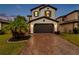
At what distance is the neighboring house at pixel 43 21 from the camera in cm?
364

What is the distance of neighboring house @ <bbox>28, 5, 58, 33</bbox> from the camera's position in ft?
12.0

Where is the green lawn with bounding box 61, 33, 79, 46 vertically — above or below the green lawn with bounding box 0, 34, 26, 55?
above

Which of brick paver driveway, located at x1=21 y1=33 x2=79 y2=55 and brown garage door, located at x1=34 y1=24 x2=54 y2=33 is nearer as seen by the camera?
brick paver driveway, located at x1=21 y1=33 x2=79 y2=55

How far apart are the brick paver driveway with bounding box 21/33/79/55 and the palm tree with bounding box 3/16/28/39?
6.0 inches

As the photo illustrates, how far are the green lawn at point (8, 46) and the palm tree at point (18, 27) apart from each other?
0.09 metres

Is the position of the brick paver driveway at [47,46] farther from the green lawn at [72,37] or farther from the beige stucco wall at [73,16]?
the beige stucco wall at [73,16]

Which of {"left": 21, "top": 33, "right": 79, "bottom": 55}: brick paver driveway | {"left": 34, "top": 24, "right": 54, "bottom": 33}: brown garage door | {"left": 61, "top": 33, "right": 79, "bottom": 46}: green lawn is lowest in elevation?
{"left": 21, "top": 33, "right": 79, "bottom": 55}: brick paver driveway

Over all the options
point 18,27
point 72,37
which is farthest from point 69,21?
point 18,27

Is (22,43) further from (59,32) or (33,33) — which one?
(59,32)

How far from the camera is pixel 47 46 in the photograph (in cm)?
358

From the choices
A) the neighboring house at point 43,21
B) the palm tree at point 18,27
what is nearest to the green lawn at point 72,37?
the neighboring house at point 43,21

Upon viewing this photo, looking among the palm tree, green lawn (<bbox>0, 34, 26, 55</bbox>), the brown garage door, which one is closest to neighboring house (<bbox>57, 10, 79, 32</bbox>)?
the brown garage door

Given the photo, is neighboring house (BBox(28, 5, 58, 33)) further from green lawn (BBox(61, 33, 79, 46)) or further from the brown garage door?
green lawn (BBox(61, 33, 79, 46))
